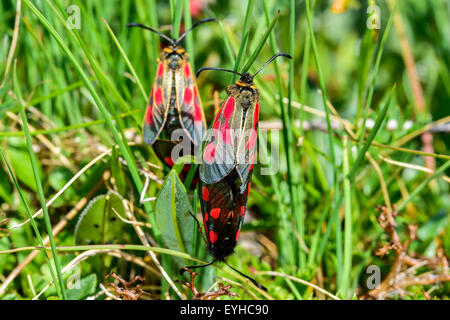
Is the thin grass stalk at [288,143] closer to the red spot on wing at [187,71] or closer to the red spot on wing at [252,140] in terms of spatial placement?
the red spot on wing at [252,140]

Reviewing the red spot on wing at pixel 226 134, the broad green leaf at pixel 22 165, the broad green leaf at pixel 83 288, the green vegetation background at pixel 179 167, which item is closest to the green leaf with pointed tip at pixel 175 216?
the green vegetation background at pixel 179 167

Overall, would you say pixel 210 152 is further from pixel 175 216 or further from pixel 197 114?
pixel 197 114

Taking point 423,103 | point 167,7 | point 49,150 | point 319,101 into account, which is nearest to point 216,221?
point 49,150

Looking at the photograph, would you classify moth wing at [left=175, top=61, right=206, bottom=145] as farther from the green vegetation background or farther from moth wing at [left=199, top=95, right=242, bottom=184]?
moth wing at [left=199, top=95, right=242, bottom=184]

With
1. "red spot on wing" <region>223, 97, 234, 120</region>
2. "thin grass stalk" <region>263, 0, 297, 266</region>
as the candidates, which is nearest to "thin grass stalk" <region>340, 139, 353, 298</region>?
"thin grass stalk" <region>263, 0, 297, 266</region>

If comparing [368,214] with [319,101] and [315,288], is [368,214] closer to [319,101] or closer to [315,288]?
[315,288]
